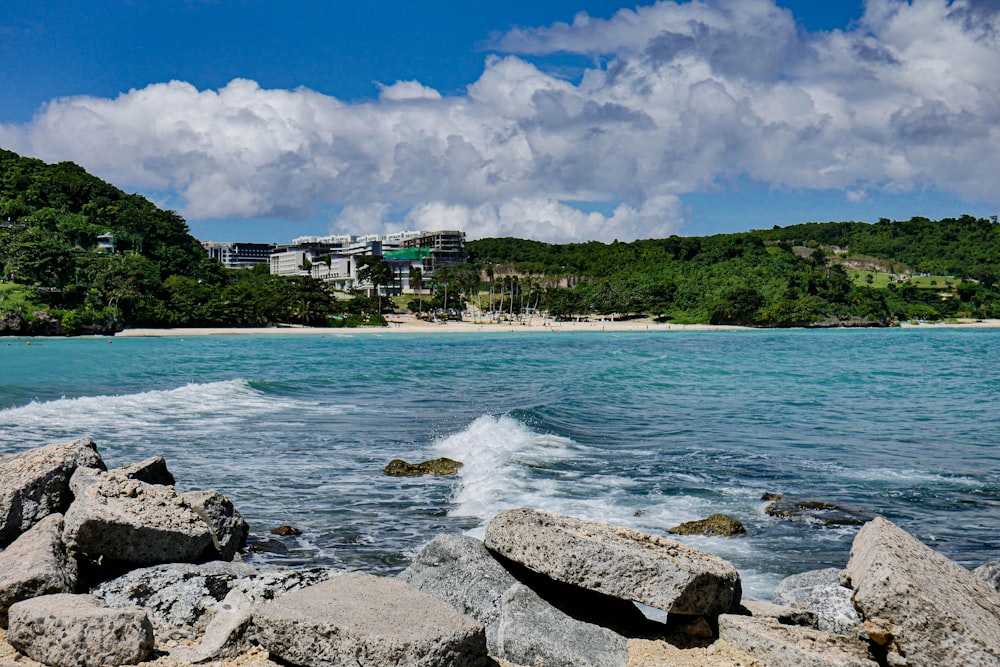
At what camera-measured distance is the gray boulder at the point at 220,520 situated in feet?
24.1

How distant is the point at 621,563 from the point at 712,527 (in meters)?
4.54

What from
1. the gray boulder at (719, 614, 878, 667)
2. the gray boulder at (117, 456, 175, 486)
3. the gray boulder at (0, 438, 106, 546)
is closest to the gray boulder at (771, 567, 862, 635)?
the gray boulder at (719, 614, 878, 667)

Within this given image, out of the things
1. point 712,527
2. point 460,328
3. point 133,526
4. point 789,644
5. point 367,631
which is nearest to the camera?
point 367,631

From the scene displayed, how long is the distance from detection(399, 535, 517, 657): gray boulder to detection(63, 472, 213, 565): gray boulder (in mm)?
1863

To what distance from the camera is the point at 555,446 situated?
15.7 metres

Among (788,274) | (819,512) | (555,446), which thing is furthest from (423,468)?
(788,274)

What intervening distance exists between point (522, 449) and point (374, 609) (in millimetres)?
10495

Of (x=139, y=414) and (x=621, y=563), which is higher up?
(x=621, y=563)

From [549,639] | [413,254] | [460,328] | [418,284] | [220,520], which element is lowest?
[460,328]

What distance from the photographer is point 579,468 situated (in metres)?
A: 13.5

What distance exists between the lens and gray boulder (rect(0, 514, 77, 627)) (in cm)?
565

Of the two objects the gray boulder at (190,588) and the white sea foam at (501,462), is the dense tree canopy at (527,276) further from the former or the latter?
the gray boulder at (190,588)

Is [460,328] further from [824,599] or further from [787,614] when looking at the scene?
[787,614]

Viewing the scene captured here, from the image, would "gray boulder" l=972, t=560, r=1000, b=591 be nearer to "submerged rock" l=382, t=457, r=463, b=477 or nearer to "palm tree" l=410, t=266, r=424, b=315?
"submerged rock" l=382, t=457, r=463, b=477
